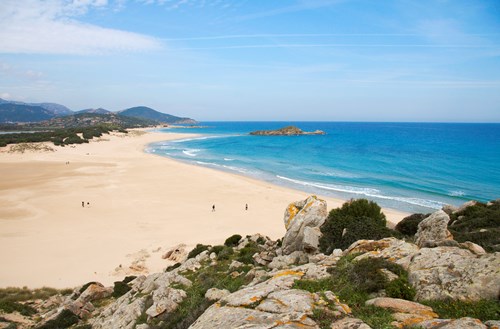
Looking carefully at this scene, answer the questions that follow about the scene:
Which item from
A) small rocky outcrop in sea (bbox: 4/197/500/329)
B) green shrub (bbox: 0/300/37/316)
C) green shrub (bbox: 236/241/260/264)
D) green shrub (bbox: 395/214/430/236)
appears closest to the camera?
small rocky outcrop in sea (bbox: 4/197/500/329)

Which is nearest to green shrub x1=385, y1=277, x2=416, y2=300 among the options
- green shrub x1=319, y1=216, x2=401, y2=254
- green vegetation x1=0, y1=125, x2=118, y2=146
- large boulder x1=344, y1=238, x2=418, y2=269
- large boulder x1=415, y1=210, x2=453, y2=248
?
large boulder x1=344, y1=238, x2=418, y2=269

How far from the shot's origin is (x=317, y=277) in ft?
26.6

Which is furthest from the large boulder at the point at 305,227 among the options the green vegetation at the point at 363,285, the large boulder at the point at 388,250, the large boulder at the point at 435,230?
the green vegetation at the point at 363,285

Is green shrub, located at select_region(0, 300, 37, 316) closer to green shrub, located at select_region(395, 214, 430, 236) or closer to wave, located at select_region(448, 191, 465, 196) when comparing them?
green shrub, located at select_region(395, 214, 430, 236)

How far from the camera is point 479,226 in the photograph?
14828mm

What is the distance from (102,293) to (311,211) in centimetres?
1114

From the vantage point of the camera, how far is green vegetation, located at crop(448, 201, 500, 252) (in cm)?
1110

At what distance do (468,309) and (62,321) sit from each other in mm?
13825

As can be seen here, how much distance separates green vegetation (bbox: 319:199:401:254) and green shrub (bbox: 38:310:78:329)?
10.7 m

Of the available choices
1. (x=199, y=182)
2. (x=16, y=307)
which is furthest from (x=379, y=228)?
(x=199, y=182)

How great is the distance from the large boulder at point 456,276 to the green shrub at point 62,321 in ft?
41.6

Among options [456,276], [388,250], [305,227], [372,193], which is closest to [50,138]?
[372,193]

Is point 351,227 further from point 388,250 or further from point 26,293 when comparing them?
point 26,293

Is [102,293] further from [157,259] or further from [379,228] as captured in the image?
→ [379,228]
